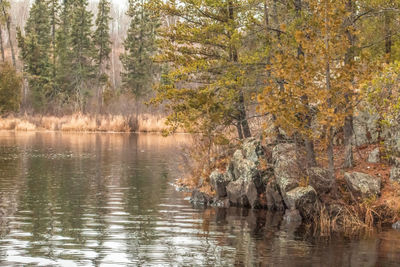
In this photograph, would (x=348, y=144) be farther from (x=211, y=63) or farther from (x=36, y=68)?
(x=36, y=68)

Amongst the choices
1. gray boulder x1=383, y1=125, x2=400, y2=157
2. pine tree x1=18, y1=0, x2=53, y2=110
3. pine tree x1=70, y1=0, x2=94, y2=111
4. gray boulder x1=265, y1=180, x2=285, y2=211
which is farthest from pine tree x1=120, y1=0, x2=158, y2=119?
gray boulder x1=383, y1=125, x2=400, y2=157

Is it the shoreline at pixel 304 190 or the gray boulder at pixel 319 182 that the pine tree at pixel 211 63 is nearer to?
the shoreline at pixel 304 190

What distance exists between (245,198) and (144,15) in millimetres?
55915

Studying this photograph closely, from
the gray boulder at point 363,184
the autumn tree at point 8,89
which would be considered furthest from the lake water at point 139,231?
the autumn tree at point 8,89

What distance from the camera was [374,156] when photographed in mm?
18078

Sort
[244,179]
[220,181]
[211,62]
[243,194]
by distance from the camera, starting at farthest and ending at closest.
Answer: [211,62] < [220,181] < [243,194] < [244,179]

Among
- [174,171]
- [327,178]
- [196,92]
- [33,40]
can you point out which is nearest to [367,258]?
[327,178]

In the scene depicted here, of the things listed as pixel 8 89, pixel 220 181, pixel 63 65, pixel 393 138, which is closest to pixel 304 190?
pixel 393 138

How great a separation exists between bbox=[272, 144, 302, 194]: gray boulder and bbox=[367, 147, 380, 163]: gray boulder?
91.0 inches

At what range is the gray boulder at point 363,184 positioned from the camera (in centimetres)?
1631

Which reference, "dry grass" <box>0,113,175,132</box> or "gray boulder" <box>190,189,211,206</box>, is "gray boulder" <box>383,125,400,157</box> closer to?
"gray boulder" <box>190,189,211,206</box>

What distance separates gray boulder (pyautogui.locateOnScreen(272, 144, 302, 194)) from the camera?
17328 mm

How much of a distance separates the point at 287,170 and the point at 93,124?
40.6 meters

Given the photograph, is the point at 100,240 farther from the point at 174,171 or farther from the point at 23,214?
the point at 174,171
